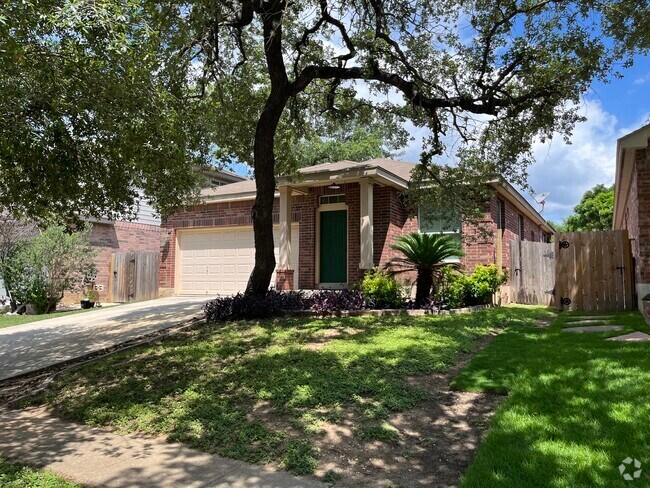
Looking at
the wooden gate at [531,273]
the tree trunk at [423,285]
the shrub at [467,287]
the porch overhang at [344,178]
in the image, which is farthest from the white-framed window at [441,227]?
the tree trunk at [423,285]

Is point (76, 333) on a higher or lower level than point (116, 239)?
lower

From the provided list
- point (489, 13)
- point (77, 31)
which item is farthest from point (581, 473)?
point (489, 13)

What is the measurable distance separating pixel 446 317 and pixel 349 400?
5151mm

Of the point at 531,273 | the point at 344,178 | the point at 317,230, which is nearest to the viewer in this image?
the point at 344,178

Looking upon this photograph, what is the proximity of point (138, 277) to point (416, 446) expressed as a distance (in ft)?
51.8

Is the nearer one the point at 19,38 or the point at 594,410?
the point at 594,410

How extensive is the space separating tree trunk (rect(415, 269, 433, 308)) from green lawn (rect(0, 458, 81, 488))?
8202 mm

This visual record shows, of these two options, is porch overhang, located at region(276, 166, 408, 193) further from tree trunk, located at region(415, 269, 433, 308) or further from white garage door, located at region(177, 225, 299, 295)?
tree trunk, located at region(415, 269, 433, 308)

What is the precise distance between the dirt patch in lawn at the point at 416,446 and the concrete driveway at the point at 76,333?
5.95 meters

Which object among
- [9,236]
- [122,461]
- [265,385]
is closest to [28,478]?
[122,461]

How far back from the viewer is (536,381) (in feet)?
15.5

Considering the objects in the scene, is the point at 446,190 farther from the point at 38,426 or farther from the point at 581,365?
the point at 38,426

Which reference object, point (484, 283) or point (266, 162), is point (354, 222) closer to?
point (484, 283)

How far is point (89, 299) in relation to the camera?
1622cm
